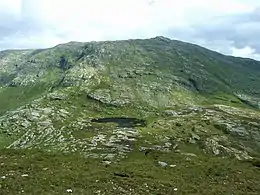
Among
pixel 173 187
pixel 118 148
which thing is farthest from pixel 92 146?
pixel 173 187

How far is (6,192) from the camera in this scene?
3191cm

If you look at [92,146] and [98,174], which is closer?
[98,174]

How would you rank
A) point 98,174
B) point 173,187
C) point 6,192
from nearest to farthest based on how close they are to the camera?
1. point 6,192
2. point 173,187
3. point 98,174

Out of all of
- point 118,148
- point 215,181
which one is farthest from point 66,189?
point 118,148

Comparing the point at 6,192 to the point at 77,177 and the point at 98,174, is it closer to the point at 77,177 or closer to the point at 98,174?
the point at 77,177

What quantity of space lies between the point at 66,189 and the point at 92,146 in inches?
6532

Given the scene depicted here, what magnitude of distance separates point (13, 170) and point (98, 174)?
8567 mm

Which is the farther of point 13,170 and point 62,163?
point 62,163

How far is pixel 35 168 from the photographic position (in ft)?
136

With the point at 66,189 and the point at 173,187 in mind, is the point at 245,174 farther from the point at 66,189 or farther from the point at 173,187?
the point at 66,189

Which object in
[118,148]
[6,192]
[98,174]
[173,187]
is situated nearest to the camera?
[6,192]

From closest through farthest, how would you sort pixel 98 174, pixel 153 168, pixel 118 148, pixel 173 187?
pixel 173 187 < pixel 98 174 < pixel 153 168 < pixel 118 148

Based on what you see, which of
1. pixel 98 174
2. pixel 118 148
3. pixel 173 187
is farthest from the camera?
pixel 118 148

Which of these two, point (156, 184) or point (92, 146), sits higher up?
point (156, 184)
